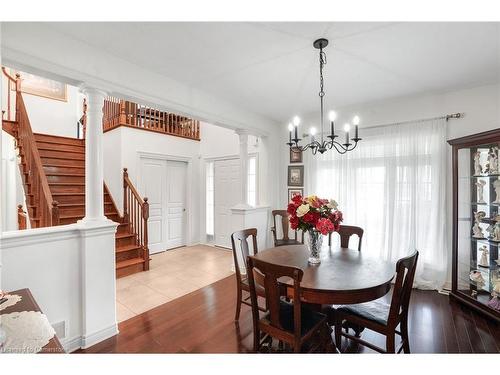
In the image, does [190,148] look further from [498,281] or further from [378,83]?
[498,281]

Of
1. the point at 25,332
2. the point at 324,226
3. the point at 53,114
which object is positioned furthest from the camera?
the point at 53,114

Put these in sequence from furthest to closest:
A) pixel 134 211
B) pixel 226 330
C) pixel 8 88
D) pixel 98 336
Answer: pixel 8 88 → pixel 134 211 → pixel 226 330 → pixel 98 336

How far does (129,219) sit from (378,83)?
14.1 ft

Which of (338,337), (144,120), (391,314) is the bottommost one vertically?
(338,337)

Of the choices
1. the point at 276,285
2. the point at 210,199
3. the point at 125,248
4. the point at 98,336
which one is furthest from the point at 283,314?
the point at 210,199

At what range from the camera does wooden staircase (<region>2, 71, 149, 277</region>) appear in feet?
11.0

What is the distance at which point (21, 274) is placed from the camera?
1.79 metres

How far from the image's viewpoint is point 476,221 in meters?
2.85

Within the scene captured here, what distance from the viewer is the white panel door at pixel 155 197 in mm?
5004

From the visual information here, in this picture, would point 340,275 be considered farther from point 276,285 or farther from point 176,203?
point 176,203

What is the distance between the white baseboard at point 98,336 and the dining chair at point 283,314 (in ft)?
4.43

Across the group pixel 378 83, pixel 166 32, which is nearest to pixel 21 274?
pixel 166 32

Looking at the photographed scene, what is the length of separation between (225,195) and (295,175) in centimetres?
175

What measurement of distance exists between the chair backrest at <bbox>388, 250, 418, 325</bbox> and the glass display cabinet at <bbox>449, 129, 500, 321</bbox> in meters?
1.55
